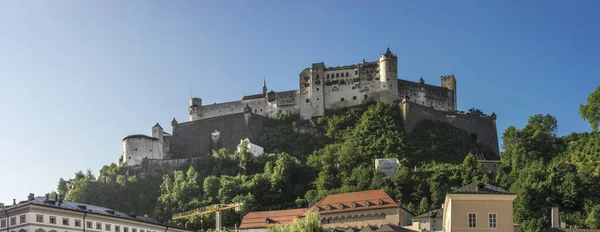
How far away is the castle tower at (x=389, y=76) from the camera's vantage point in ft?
362

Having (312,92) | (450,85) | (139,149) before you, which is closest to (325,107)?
(312,92)

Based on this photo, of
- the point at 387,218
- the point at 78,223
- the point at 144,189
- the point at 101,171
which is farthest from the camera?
the point at 101,171

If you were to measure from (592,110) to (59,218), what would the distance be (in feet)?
171

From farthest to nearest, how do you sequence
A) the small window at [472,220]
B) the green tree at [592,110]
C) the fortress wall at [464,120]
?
the fortress wall at [464,120] → the green tree at [592,110] → the small window at [472,220]

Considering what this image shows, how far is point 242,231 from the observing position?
74.8 meters

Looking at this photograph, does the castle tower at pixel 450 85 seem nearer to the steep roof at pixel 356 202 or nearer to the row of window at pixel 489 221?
the steep roof at pixel 356 202

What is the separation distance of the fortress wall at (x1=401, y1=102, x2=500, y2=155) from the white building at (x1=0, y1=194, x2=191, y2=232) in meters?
50.0

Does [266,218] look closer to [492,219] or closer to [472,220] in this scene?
[472,220]

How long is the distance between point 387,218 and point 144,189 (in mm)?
38392

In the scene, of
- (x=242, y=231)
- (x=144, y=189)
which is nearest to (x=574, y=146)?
(x=242, y=231)

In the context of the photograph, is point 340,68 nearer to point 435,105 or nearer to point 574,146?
point 435,105

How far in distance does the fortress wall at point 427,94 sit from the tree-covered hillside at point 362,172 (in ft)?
17.6

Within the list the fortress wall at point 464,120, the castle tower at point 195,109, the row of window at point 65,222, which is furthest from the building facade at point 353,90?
the row of window at point 65,222

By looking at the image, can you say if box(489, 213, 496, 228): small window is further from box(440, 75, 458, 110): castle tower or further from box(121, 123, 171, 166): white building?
box(440, 75, 458, 110): castle tower
